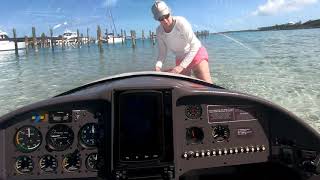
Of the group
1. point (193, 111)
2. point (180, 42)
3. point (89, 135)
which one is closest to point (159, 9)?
point (180, 42)

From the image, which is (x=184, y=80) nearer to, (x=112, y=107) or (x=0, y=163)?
(x=112, y=107)

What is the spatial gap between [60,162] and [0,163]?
1.55 ft

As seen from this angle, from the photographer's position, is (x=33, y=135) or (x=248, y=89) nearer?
(x=33, y=135)

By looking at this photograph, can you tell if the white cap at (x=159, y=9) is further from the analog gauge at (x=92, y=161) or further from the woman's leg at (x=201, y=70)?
the analog gauge at (x=92, y=161)

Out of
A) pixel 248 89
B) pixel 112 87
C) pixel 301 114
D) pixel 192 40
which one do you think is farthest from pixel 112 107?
pixel 248 89

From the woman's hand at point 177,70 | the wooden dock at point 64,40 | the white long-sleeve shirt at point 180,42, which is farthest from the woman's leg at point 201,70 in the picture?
the wooden dock at point 64,40

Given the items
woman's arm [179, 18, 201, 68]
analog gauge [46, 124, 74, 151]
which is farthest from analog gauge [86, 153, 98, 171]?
woman's arm [179, 18, 201, 68]

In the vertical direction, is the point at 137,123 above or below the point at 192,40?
below

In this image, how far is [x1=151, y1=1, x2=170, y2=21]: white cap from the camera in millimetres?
4910

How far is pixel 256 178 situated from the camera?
377cm

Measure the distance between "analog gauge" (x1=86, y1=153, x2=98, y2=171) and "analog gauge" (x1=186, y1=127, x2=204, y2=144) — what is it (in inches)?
31.4

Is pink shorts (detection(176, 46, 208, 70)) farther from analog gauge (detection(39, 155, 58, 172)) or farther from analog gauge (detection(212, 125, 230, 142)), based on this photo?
analog gauge (detection(39, 155, 58, 172))

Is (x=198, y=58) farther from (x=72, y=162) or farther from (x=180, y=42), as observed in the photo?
(x=72, y=162)

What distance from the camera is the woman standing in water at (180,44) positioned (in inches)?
205
